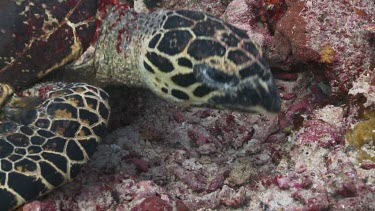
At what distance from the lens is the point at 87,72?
116 inches

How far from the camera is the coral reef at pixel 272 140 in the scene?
2.41m

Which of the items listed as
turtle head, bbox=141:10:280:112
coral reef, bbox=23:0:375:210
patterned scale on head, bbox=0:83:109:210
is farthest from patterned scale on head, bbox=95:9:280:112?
coral reef, bbox=23:0:375:210

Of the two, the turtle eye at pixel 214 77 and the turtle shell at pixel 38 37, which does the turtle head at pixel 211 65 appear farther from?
the turtle shell at pixel 38 37

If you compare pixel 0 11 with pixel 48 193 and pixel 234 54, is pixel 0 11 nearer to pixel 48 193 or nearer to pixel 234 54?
pixel 48 193

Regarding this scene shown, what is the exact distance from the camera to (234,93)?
7.70ft

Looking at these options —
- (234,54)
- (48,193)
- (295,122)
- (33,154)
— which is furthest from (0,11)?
(295,122)

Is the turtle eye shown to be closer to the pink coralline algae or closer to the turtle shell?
the pink coralline algae

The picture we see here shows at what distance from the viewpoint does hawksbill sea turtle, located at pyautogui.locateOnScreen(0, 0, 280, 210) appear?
7.52 ft

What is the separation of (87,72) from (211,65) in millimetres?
1001

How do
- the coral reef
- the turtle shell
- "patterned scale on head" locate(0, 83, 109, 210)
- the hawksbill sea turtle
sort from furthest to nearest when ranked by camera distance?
the turtle shell → the coral reef → the hawksbill sea turtle → "patterned scale on head" locate(0, 83, 109, 210)

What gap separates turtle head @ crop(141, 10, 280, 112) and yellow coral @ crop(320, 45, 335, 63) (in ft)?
1.78

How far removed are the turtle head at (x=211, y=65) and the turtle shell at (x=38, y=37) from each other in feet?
1.95

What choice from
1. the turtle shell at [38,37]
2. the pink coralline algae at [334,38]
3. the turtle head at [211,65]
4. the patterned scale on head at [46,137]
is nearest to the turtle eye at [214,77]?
the turtle head at [211,65]

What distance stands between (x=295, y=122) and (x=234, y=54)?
0.82 metres
